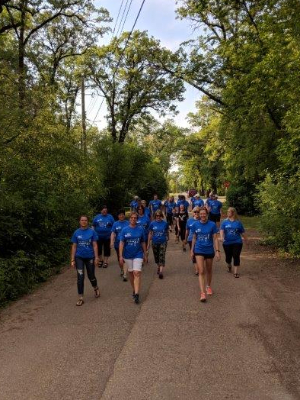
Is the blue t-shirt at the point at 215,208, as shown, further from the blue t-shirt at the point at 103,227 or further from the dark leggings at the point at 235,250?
the blue t-shirt at the point at 103,227

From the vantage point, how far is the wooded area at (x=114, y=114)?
1091 centimetres

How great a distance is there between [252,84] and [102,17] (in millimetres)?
13271

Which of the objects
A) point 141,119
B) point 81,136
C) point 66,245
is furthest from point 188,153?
point 66,245

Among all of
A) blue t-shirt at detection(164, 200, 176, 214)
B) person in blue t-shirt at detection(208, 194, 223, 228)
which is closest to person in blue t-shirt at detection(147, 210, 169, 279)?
person in blue t-shirt at detection(208, 194, 223, 228)

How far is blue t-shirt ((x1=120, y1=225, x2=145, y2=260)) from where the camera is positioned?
26.1ft

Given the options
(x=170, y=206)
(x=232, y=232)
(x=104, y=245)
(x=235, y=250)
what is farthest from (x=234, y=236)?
(x=170, y=206)

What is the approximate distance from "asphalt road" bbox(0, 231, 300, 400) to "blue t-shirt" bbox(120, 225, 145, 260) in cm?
93

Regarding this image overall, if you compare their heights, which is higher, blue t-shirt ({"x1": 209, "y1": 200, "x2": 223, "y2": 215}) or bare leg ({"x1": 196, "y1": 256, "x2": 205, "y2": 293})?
blue t-shirt ({"x1": 209, "y1": 200, "x2": 223, "y2": 215})

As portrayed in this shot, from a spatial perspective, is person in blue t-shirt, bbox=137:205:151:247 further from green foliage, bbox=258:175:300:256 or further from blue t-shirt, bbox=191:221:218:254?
green foliage, bbox=258:175:300:256

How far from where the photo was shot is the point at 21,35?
2233 centimetres

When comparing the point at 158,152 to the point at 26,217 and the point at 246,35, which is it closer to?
the point at 246,35

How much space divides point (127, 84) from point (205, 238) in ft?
88.1

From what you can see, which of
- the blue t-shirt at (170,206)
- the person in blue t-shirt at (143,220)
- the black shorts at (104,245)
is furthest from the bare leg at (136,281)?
the blue t-shirt at (170,206)

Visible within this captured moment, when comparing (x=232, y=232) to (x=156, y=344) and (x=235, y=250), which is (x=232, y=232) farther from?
(x=156, y=344)
